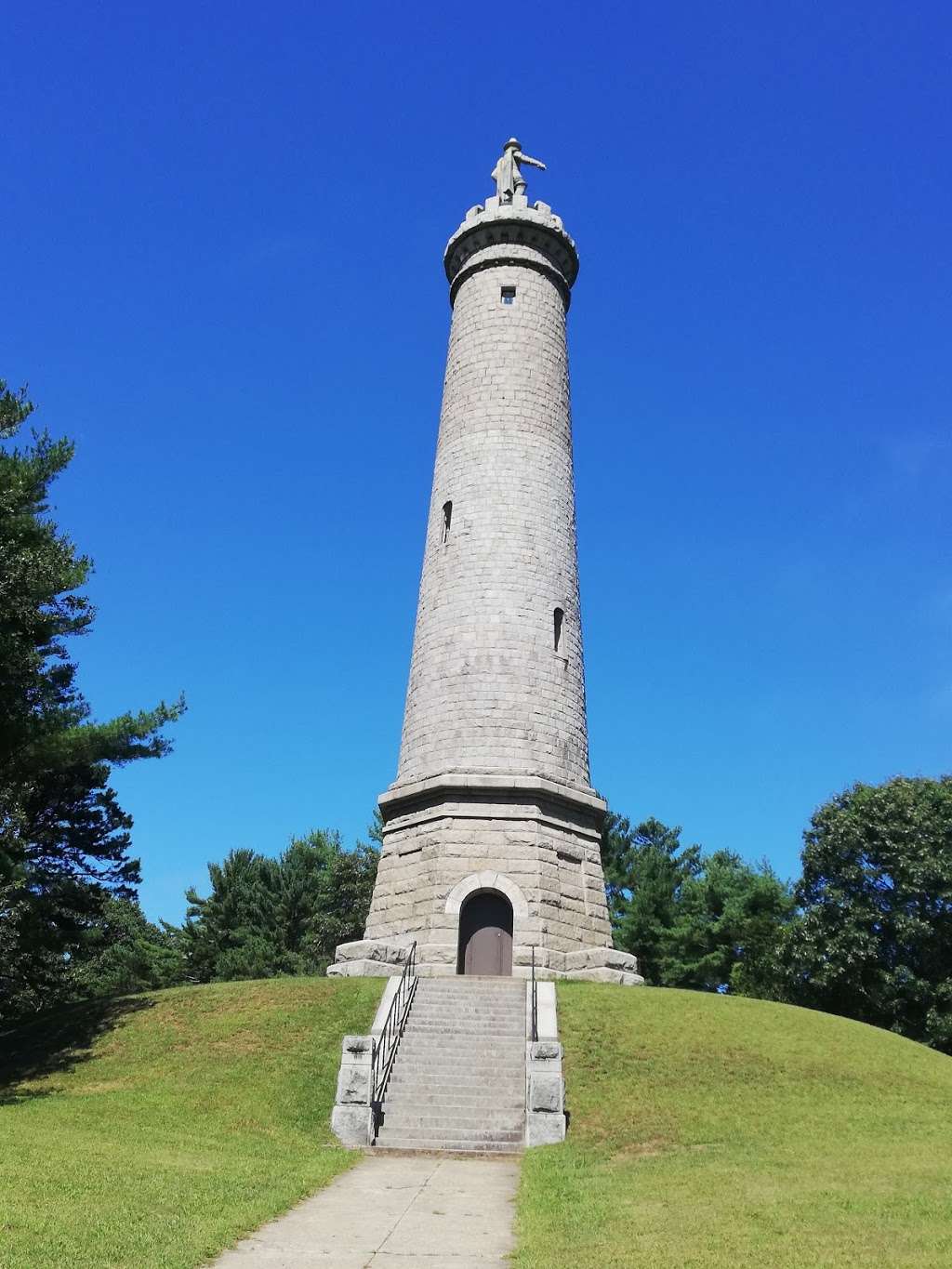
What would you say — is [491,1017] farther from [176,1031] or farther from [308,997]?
[176,1031]

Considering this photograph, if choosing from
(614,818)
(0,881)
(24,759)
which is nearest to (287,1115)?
(0,881)

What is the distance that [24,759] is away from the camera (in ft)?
69.6

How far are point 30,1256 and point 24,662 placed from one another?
11857mm

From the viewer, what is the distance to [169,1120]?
13.6 meters

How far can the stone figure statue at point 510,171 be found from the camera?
95.3ft

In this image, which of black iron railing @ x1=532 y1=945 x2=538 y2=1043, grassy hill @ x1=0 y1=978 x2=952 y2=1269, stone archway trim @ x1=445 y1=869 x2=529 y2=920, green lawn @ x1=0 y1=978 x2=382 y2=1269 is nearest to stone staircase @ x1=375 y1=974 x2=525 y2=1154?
black iron railing @ x1=532 y1=945 x2=538 y2=1043

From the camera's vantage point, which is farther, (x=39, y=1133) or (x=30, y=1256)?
(x=39, y=1133)

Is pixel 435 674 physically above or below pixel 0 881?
above

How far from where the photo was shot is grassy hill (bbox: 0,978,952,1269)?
772 centimetres

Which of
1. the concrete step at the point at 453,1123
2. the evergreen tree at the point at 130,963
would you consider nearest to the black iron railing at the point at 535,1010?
the concrete step at the point at 453,1123

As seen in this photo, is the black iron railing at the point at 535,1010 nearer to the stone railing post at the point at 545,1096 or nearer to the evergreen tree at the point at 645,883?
the stone railing post at the point at 545,1096

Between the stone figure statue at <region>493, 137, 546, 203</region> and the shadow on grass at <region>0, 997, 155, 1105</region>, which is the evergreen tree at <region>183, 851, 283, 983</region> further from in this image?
the stone figure statue at <region>493, 137, 546, 203</region>

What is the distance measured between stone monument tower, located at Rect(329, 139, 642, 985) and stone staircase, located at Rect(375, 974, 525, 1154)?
2.03 meters

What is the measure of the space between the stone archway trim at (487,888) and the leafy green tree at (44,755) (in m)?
8.01
